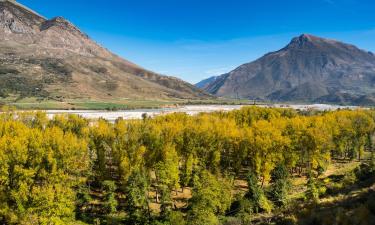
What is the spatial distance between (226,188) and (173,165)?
12.6m

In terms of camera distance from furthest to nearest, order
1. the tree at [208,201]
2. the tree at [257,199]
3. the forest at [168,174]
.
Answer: the tree at [257,199] → the tree at [208,201] → the forest at [168,174]

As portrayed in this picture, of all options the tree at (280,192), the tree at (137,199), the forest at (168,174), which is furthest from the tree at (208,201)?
the tree at (280,192)

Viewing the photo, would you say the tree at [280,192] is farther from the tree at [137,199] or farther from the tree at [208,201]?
the tree at [137,199]

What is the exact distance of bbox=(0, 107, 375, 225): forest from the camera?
1971 inches

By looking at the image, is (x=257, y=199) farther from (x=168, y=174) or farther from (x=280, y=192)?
(x=168, y=174)

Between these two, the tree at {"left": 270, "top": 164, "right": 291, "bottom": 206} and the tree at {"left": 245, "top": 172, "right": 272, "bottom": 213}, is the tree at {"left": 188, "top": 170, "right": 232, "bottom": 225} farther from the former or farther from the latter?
the tree at {"left": 270, "top": 164, "right": 291, "bottom": 206}

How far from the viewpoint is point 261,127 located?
82750 millimetres

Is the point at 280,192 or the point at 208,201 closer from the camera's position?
the point at 208,201

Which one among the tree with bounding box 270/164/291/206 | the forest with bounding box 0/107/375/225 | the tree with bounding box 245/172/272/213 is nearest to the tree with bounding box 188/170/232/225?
the forest with bounding box 0/107/375/225

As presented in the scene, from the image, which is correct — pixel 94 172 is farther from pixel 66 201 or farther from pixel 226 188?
pixel 226 188

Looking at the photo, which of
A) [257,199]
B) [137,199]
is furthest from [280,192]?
[137,199]

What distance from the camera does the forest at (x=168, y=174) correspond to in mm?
50062

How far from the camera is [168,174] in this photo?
6731 cm

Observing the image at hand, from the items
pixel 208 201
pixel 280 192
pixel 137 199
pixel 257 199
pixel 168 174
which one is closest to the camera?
pixel 208 201
